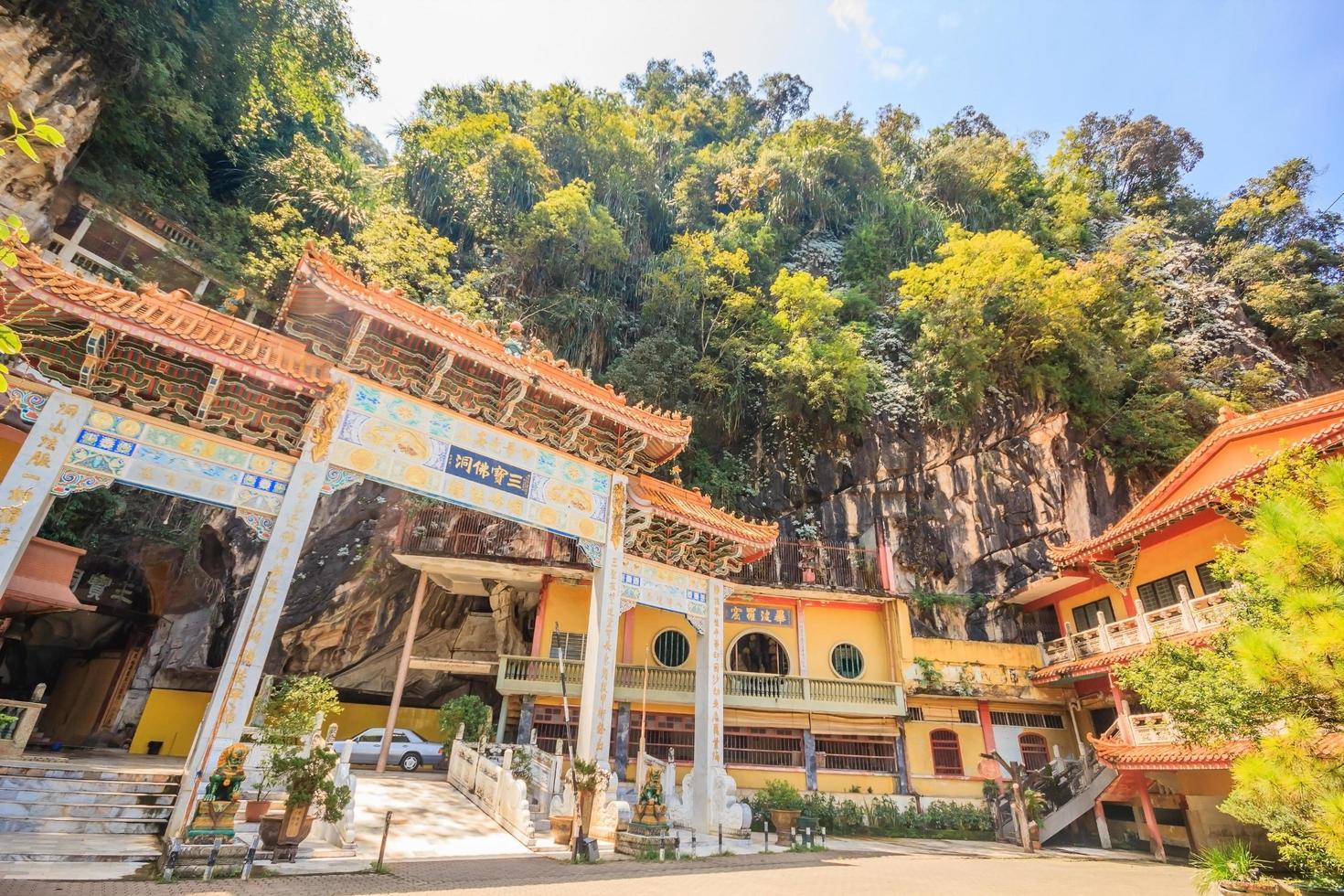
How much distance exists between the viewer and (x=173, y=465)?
756 cm

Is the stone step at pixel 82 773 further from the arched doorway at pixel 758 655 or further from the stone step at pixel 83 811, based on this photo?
the arched doorway at pixel 758 655

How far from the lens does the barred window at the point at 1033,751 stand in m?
16.8

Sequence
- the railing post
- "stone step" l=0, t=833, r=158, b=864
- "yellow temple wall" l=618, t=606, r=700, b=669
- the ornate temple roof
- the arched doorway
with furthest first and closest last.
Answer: the arched doorway < "yellow temple wall" l=618, t=606, r=700, b=669 < the railing post < the ornate temple roof < "stone step" l=0, t=833, r=158, b=864

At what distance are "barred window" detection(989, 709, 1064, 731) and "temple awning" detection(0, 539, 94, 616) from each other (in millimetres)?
20886

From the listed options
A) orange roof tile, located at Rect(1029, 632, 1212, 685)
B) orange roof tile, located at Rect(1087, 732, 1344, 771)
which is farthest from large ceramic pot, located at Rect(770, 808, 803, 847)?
orange roof tile, located at Rect(1029, 632, 1212, 685)

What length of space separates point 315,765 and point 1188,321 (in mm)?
31181

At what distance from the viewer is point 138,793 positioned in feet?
24.7

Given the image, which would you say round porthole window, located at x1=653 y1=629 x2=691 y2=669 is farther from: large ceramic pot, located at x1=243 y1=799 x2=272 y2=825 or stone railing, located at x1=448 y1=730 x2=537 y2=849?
large ceramic pot, located at x1=243 y1=799 x2=272 y2=825

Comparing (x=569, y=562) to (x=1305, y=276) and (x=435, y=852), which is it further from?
(x=1305, y=276)

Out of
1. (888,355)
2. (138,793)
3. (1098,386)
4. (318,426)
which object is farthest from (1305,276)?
(138,793)

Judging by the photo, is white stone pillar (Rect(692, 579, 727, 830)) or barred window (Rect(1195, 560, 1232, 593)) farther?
barred window (Rect(1195, 560, 1232, 593))

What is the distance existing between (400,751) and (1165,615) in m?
18.4

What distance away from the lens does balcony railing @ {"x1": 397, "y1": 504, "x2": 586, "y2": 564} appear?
615 inches

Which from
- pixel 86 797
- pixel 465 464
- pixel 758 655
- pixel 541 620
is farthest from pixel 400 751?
pixel 465 464
